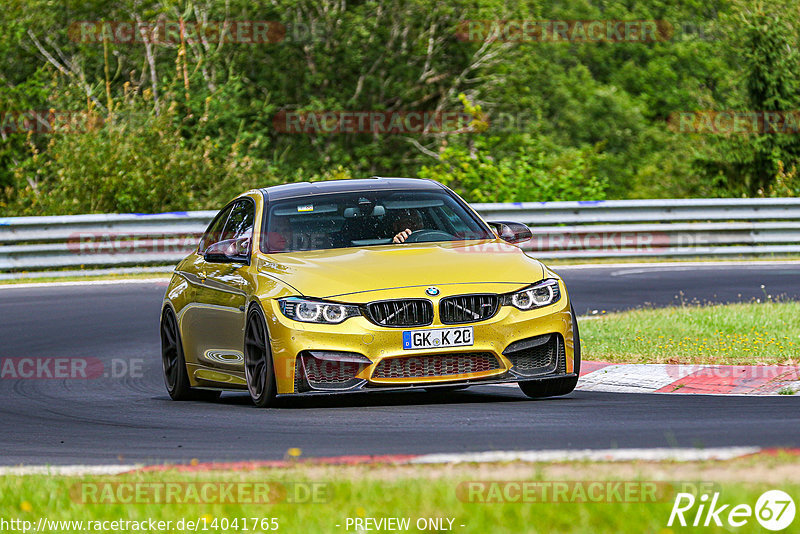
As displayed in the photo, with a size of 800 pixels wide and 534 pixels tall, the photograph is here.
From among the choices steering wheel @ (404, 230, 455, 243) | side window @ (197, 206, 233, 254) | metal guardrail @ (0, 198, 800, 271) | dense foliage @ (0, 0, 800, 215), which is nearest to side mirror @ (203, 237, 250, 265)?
steering wheel @ (404, 230, 455, 243)

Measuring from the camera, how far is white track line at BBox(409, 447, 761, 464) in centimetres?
633

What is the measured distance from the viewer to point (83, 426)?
30.3 ft

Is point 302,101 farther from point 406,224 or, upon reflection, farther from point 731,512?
point 731,512

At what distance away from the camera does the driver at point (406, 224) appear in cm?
1028

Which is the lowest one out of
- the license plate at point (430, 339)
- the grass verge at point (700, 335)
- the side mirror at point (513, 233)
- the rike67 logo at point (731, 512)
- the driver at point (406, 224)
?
the grass verge at point (700, 335)

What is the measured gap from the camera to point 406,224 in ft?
34.1

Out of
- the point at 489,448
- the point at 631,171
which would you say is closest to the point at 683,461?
the point at 489,448

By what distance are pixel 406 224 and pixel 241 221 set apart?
1.44m

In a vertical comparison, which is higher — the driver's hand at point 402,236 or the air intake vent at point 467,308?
the driver's hand at point 402,236

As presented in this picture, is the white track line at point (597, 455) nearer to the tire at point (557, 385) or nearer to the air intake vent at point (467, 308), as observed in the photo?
the air intake vent at point (467, 308)

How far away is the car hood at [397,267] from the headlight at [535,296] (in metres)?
0.06

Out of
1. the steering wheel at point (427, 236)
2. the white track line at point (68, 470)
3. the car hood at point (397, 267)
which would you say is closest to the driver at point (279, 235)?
the car hood at point (397, 267)

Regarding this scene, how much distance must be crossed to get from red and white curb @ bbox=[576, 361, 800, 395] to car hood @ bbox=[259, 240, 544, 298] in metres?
1.58

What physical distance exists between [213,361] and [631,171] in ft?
162
